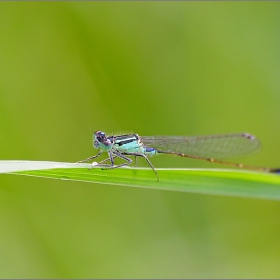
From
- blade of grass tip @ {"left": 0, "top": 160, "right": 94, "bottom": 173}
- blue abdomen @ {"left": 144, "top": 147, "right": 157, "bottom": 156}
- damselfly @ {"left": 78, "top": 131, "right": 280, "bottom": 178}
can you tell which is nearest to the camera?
blade of grass tip @ {"left": 0, "top": 160, "right": 94, "bottom": 173}

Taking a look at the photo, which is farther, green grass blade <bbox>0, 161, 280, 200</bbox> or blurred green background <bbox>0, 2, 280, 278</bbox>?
blurred green background <bbox>0, 2, 280, 278</bbox>

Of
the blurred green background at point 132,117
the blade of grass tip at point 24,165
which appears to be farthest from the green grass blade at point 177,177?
the blurred green background at point 132,117

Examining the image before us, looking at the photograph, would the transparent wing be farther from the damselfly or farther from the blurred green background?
the blurred green background

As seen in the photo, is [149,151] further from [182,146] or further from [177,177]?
[177,177]

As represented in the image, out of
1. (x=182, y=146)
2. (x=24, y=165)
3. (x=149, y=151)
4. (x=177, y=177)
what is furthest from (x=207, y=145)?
(x=24, y=165)

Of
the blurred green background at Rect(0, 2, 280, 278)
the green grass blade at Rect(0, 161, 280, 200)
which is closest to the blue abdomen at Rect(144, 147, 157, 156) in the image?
the blurred green background at Rect(0, 2, 280, 278)

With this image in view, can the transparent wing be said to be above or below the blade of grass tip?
above
